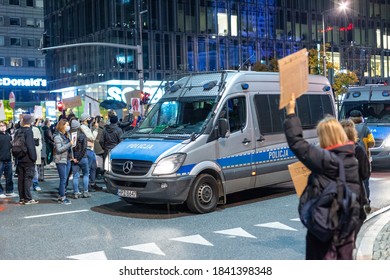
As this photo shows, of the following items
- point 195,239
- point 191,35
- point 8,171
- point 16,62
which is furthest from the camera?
point 16,62

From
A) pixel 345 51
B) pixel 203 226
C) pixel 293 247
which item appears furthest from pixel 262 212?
pixel 345 51

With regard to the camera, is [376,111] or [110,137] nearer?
[110,137]

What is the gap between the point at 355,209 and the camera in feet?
14.2

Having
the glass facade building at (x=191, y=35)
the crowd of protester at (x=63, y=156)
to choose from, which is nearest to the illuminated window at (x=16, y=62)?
the glass facade building at (x=191, y=35)

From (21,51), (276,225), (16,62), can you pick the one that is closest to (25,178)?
(276,225)

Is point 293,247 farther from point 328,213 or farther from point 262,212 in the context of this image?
point 328,213

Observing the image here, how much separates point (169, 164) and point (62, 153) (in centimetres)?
295

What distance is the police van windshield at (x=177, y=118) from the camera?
10.2m

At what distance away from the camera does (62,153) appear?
11492 mm

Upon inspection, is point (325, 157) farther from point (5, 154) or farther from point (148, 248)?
point (5, 154)

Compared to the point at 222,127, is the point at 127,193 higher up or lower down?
lower down

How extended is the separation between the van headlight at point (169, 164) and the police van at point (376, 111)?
26.1 ft

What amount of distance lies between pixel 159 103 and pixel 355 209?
23.8 ft

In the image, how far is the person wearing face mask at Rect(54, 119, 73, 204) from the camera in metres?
11.5
